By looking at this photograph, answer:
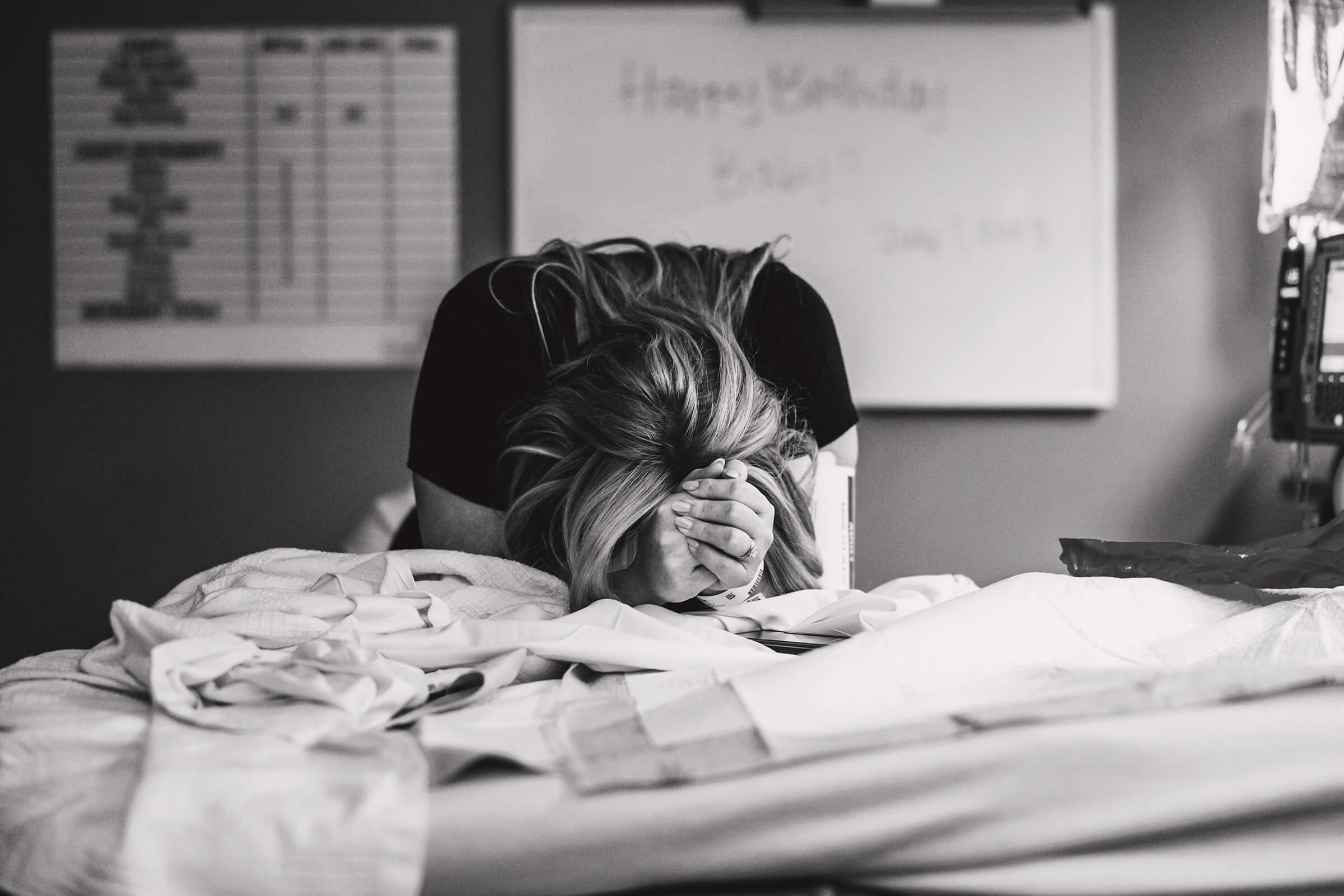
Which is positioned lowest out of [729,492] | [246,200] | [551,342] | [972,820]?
[972,820]

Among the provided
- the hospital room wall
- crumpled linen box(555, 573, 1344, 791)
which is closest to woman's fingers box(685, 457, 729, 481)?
crumpled linen box(555, 573, 1344, 791)

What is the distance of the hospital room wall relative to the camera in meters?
2.13

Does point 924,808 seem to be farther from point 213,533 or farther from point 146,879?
point 213,533

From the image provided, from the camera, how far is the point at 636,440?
783 mm

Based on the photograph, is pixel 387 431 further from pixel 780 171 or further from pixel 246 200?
pixel 780 171

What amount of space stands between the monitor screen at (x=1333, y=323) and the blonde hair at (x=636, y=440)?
0.74m

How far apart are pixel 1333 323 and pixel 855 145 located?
1.05m

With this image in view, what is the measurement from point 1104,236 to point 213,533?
1893 millimetres

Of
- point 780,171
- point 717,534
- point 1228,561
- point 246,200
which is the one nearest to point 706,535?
point 717,534

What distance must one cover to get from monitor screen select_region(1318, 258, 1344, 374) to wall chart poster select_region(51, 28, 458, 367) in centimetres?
152

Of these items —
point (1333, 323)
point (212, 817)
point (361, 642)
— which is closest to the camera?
point (212, 817)

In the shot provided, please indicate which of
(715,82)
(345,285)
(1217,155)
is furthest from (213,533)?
(1217,155)

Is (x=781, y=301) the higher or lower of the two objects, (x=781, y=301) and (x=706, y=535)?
the higher

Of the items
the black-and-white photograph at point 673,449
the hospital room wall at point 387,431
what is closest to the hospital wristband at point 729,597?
the black-and-white photograph at point 673,449
